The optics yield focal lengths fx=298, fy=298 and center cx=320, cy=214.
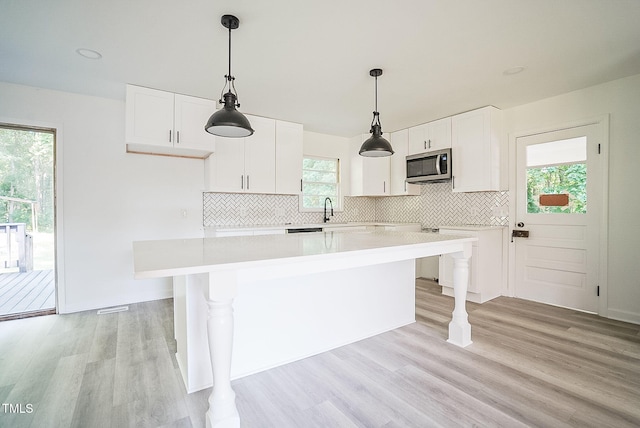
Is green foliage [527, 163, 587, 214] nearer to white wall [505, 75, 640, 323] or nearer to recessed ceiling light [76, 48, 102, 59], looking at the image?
white wall [505, 75, 640, 323]

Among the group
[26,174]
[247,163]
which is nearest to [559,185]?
[247,163]

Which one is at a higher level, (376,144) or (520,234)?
(376,144)

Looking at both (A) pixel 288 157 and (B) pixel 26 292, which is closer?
(B) pixel 26 292

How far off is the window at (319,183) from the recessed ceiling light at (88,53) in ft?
9.68

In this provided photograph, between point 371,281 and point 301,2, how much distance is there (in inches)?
84.7

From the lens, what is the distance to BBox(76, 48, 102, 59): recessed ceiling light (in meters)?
2.42

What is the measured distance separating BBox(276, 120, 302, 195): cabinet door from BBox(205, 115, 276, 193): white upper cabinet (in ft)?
0.26

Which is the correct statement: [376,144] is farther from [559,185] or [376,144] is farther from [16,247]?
[16,247]

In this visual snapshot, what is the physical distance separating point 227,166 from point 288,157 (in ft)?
2.97

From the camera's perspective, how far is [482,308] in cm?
337

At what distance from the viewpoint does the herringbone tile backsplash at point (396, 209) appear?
4070 mm

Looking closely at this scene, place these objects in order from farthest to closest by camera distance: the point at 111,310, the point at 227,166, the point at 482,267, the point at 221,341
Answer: the point at 227,166 < the point at 482,267 < the point at 111,310 < the point at 221,341

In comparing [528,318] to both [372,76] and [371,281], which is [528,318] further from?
[372,76]

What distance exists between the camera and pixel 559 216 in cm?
343
